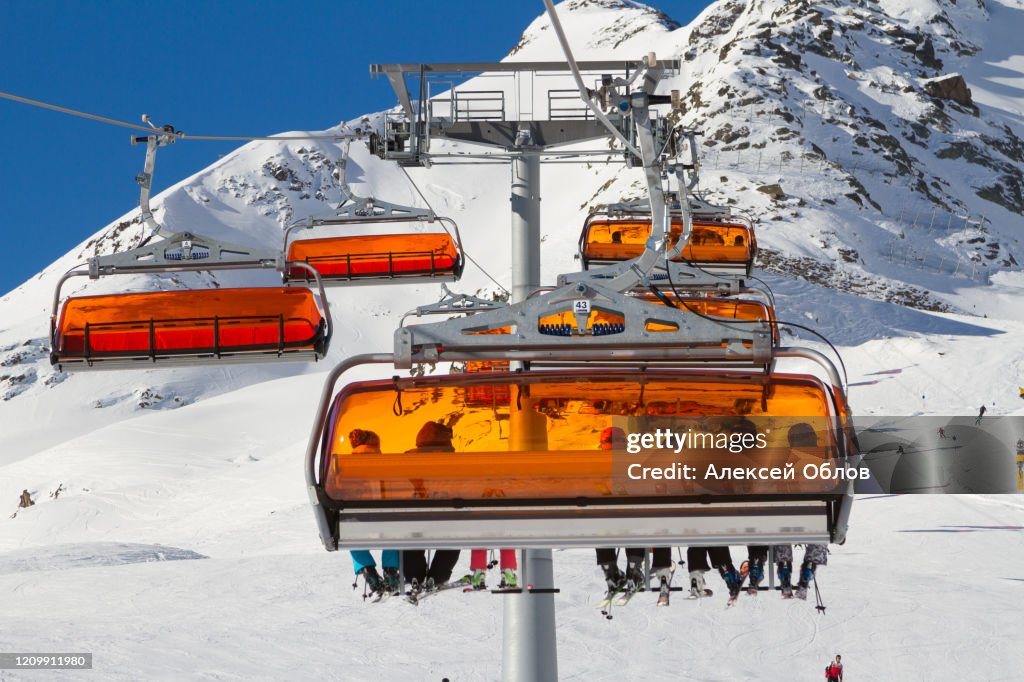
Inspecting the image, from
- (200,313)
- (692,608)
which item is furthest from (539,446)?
(692,608)

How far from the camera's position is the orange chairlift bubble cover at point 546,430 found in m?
5.74

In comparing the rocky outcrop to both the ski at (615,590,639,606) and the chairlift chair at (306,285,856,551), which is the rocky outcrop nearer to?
the ski at (615,590,639,606)

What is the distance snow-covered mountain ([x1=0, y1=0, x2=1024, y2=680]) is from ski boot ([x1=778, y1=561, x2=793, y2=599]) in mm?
12528

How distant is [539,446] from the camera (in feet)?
19.6

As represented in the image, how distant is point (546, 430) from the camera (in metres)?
6.01

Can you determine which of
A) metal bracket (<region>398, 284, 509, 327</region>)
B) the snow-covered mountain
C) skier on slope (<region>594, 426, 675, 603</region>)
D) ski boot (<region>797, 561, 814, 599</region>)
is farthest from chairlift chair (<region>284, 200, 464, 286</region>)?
the snow-covered mountain

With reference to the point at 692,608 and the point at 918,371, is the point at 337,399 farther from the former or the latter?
the point at 918,371

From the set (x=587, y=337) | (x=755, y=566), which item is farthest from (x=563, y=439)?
(x=755, y=566)

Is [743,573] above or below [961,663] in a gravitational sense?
above

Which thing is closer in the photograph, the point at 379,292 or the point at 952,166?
the point at 379,292

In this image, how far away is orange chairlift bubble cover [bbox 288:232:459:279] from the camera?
45.2ft

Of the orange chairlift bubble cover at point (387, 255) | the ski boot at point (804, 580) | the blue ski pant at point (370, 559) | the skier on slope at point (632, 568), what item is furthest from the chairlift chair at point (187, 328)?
the orange chairlift bubble cover at point (387, 255)

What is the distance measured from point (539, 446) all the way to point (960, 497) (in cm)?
2632

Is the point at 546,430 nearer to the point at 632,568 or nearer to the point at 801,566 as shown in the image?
the point at 632,568
